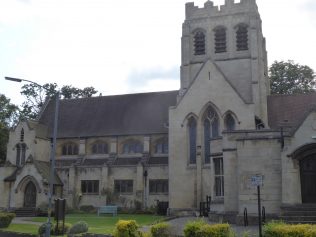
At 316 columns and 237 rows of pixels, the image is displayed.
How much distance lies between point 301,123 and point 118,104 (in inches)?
1087

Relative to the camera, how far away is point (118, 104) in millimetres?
47906

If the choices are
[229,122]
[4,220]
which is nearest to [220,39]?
[229,122]

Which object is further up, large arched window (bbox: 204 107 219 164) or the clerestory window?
large arched window (bbox: 204 107 219 164)

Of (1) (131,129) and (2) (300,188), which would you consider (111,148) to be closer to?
(1) (131,129)

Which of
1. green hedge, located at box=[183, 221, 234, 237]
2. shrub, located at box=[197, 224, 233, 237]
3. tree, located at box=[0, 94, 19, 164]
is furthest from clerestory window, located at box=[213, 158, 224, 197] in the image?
tree, located at box=[0, 94, 19, 164]

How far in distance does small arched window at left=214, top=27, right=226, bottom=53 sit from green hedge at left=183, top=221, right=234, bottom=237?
1129 inches

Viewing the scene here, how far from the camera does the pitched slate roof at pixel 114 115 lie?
43.7 metres

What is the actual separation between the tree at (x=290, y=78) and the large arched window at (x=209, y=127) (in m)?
19.6

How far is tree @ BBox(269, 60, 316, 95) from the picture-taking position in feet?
168

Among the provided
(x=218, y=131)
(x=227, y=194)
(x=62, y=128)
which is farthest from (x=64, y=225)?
(x=62, y=128)

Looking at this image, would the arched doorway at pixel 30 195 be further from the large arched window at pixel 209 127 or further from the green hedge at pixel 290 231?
the green hedge at pixel 290 231

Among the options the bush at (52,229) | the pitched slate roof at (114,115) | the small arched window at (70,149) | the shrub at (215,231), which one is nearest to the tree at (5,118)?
the pitched slate roof at (114,115)

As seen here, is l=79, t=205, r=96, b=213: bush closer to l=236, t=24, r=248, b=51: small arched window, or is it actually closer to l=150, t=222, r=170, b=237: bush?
l=236, t=24, r=248, b=51: small arched window

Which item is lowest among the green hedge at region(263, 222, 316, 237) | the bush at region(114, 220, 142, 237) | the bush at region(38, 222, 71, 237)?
the bush at region(38, 222, 71, 237)
